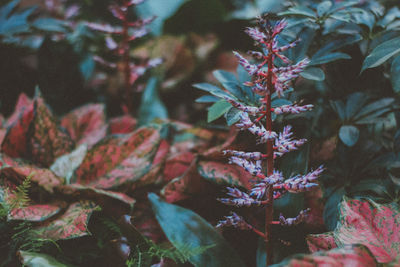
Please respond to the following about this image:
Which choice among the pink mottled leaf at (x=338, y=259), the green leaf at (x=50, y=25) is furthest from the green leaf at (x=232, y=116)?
the green leaf at (x=50, y=25)

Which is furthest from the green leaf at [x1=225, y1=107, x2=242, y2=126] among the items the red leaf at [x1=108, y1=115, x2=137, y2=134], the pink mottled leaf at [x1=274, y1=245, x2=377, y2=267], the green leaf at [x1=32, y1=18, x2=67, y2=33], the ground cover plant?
the green leaf at [x1=32, y1=18, x2=67, y2=33]

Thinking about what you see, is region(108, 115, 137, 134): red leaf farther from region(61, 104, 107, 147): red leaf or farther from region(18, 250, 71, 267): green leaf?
region(18, 250, 71, 267): green leaf

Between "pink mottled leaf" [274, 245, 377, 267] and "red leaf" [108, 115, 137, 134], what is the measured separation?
718 mm

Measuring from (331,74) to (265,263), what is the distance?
0.50m

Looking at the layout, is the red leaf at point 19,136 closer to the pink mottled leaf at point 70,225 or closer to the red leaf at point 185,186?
the pink mottled leaf at point 70,225

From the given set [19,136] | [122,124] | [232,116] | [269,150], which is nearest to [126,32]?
[122,124]

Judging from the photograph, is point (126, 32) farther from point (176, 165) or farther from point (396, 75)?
point (396, 75)

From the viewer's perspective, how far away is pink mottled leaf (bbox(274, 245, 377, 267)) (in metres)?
0.48

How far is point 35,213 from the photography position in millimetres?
742

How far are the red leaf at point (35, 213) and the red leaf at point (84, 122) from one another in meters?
0.34

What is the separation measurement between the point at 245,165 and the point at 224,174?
0.24 m

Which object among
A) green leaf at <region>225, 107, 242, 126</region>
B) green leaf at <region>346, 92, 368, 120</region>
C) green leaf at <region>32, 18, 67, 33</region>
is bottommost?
green leaf at <region>346, 92, 368, 120</region>

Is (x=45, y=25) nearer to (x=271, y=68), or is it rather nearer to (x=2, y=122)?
(x=2, y=122)

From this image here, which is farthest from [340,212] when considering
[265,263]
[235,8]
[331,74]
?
[235,8]
